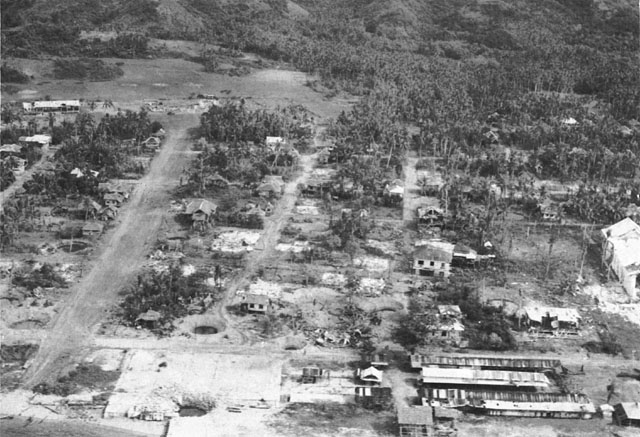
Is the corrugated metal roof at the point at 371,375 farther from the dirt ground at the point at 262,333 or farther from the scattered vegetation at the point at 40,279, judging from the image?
the scattered vegetation at the point at 40,279

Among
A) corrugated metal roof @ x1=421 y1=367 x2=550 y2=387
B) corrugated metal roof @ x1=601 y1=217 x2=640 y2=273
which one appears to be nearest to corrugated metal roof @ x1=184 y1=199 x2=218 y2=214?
corrugated metal roof @ x1=421 y1=367 x2=550 y2=387

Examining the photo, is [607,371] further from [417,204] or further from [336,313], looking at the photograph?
[417,204]

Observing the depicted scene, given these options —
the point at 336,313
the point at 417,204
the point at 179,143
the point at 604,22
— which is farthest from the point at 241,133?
the point at 604,22

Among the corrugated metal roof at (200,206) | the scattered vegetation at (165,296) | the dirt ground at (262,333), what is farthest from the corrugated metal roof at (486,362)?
the corrugated metal roof at (200,206)

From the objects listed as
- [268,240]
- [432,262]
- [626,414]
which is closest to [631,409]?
[626,414]

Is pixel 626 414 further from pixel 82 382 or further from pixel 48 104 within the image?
pixel 48 104
